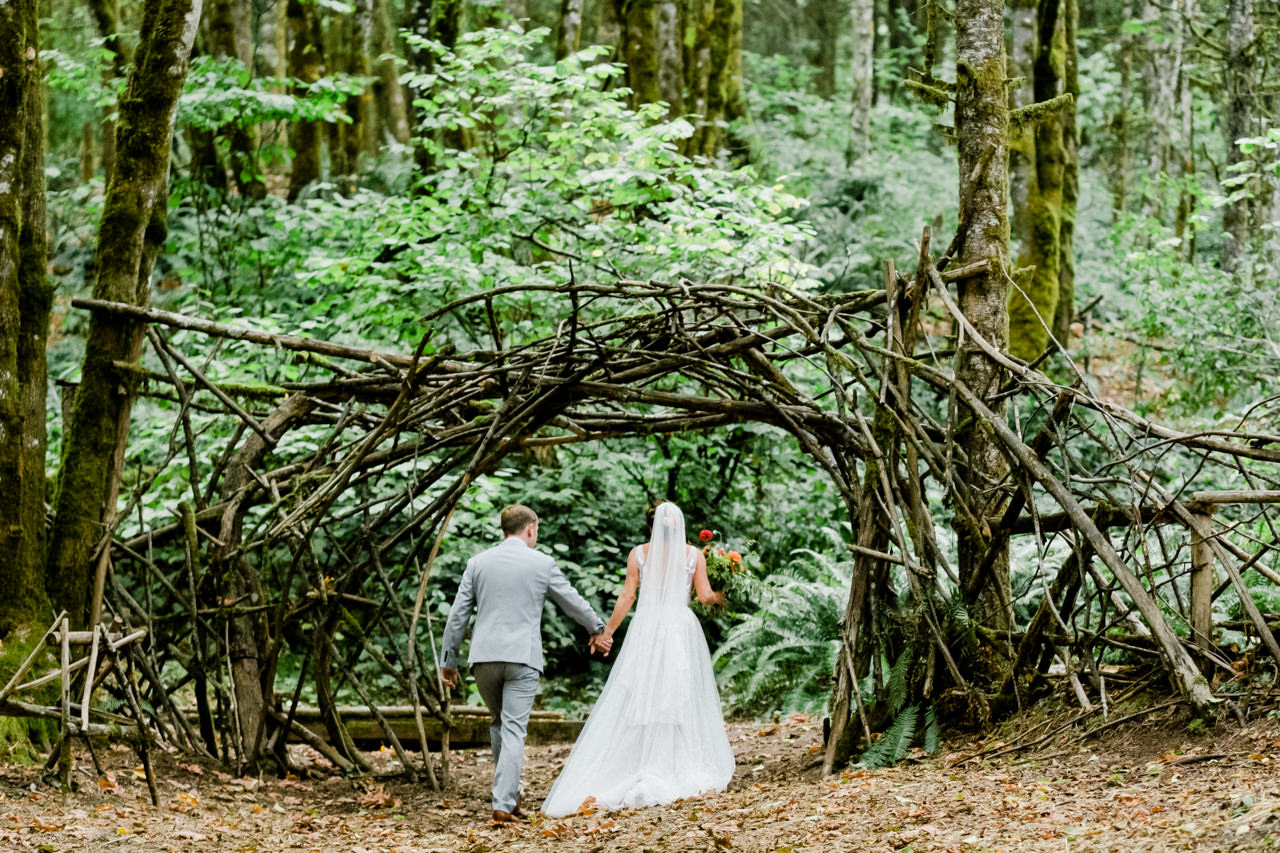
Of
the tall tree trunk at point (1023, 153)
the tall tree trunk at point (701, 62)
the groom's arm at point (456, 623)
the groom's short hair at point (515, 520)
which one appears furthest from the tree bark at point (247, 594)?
the tall tree trunk at point (701, 62)

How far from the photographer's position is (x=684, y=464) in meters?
11.8

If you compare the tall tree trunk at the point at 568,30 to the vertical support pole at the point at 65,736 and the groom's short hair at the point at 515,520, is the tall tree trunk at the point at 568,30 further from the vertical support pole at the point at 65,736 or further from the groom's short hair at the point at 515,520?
the vertical support pole at the point at 65,736

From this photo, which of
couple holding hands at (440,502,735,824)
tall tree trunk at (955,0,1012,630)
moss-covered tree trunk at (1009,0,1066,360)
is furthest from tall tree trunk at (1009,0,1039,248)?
couple holding hands at (440,502,735,824)

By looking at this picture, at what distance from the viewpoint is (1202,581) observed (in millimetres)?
4852

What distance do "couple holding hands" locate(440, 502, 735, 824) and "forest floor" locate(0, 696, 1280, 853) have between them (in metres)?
0.31

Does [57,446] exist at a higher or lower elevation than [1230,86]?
lower

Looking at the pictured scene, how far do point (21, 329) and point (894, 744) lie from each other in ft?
17.7

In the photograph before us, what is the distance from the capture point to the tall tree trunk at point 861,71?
17.2 meters

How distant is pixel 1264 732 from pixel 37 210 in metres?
6.81

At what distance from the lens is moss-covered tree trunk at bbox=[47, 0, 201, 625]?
6.59m

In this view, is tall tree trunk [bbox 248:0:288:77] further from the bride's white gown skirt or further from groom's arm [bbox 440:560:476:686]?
the bride's white gown skirt

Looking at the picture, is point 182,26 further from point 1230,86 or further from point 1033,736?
point 1230,86

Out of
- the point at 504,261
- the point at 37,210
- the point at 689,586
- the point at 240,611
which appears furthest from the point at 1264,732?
the point at 504,261

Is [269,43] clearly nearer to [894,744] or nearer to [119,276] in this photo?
[119,276]
